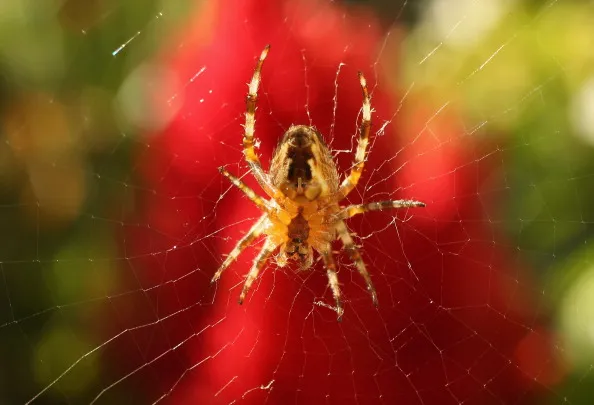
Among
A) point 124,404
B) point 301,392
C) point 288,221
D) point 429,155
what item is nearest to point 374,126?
point 429,155

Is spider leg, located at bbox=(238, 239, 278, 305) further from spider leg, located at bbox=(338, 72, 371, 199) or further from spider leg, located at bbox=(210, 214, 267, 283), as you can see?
spider leg, located at bbox=(338, 72, 371, 199)

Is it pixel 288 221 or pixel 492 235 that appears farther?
pixel 288 221

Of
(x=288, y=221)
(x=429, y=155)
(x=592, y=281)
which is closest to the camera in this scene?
(x=592, y=281)

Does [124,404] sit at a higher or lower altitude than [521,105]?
lower

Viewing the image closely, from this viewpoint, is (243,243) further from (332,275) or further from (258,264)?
(332,275)

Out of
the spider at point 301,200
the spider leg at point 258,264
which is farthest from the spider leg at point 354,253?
the spider leg at point 258,264

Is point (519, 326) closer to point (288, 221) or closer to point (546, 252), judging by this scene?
point (546, 252)

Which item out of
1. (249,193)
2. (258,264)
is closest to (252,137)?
(249,193)

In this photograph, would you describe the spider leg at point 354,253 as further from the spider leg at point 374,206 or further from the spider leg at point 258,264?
the spider leg at point 258,264
